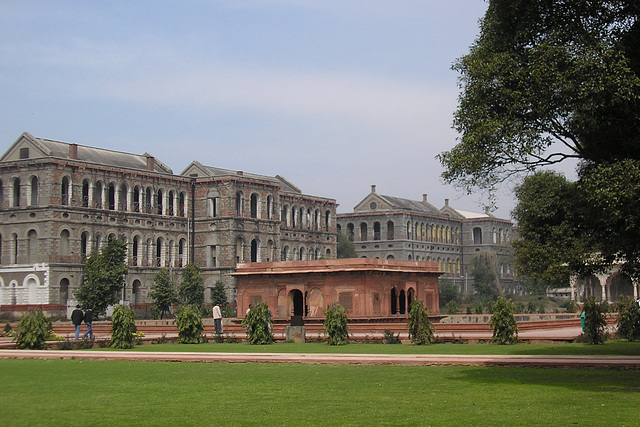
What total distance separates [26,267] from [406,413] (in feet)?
188

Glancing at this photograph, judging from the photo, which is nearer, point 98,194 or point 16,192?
point 16,192

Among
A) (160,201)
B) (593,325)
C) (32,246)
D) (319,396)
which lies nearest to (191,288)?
(160,201)

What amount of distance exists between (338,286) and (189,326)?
14690 mm

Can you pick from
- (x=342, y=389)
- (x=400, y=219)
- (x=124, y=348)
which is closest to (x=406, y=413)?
(x=342, y=389)

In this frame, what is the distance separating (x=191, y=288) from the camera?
7181 centimetres

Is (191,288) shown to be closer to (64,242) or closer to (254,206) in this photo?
(64,242)

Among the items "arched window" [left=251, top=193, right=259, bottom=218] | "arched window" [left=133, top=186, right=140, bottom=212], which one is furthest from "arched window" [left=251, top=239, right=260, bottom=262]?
"arched window" [left=133, top=186, right=140, bottom=212]

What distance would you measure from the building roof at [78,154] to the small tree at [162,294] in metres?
10.9

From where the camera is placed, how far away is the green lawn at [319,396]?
13.2 m

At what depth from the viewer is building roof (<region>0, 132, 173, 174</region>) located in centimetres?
6794

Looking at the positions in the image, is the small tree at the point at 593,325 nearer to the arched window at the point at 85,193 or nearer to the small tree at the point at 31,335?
the small tree at the point at 31,335

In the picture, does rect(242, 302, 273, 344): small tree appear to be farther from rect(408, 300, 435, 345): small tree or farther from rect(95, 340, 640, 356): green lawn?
rect(408, 300, 435, 345): small tree

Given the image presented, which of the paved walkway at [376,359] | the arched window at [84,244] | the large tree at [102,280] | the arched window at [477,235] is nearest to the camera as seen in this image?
the paved walkway at [376,359]

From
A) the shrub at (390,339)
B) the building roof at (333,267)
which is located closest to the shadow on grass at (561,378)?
the shrub at (390,339)
